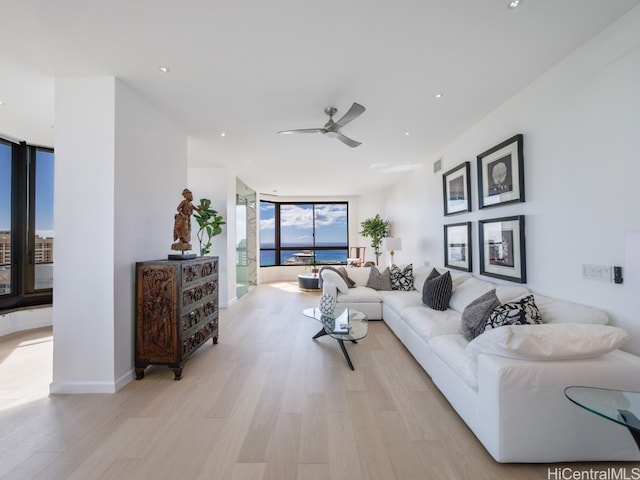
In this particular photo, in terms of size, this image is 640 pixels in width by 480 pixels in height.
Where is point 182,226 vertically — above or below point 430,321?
above

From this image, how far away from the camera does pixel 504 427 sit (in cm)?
169

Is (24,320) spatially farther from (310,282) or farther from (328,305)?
(310,282)

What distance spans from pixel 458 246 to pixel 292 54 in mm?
3431

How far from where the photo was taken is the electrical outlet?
2105 mm

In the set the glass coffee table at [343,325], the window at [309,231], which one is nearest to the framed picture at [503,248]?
the glass coffee table at [343,325]

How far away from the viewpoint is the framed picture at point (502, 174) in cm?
296

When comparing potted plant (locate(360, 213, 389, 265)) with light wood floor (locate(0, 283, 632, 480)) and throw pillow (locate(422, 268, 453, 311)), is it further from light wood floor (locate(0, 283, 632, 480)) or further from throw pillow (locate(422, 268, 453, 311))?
light wood floor (locate(0, 283, 632, 480))

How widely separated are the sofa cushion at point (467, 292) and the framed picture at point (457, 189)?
103 cm

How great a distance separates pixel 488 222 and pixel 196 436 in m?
3.66

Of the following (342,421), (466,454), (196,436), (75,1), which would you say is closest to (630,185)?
(466,454)

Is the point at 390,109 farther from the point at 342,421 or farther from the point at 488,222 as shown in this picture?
the point at 342,421

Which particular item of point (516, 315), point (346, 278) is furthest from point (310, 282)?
point (516, 315)

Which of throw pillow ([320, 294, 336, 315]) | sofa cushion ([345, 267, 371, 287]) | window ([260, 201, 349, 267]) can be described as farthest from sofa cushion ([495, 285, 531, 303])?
window ([260, 201, 349, 267])

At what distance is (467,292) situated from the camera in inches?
138
